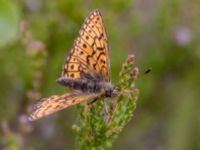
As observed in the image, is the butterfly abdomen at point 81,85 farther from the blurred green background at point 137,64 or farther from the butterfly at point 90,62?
the blurred green background at point 137,64


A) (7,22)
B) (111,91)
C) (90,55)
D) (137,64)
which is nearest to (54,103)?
(111,91)

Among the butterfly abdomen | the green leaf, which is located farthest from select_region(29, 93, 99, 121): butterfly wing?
the green leaf

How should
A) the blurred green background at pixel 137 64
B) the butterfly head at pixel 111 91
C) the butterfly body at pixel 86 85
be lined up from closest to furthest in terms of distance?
1. the butterfly head at pixel 111 91
2. the butterfly body at pixel 86 85
3. the blurred green background at pixel 137 64

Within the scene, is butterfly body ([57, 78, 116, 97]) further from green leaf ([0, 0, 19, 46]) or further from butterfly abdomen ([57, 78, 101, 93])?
green leaf ([0, 0, 19, 46])

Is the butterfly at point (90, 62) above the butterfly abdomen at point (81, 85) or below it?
above

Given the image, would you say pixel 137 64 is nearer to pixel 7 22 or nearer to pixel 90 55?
pixel 7 22

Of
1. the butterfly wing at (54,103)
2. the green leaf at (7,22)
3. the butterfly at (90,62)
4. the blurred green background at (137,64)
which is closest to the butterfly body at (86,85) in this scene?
the butterfly at (90,62)

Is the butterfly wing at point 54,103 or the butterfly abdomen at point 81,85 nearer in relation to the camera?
the butterfly wing at point 54,103
